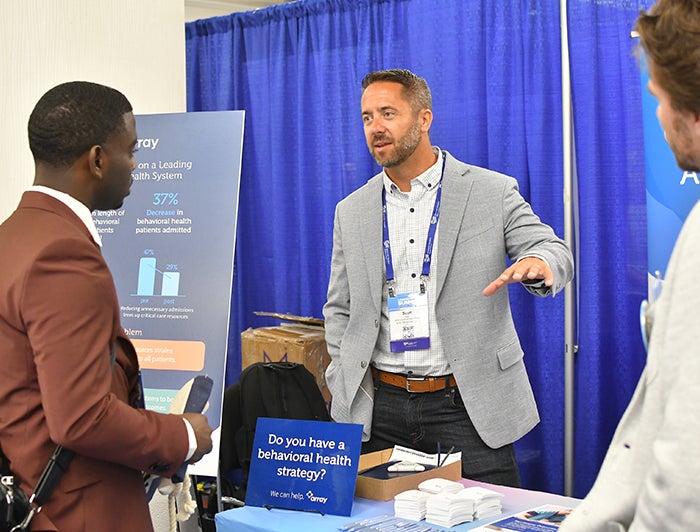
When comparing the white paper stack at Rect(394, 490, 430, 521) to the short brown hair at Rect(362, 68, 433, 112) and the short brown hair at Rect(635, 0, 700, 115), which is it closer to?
the short brown hair at Rect(635, 0, 700, 115)

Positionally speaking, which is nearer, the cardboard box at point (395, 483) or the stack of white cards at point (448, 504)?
the stack of white cards at point (448, 504)

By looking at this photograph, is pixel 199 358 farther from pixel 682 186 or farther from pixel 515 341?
pixel 682 186

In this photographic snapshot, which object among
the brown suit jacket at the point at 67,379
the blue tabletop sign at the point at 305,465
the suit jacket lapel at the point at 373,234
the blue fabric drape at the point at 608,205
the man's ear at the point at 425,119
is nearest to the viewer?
the brown suit jacket at the point at 67,379

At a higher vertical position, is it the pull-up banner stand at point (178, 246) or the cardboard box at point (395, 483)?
the pull-up banner stand at point (178, 246)

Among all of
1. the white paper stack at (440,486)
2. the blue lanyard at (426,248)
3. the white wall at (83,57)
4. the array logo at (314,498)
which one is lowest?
the array logo at (314,498)

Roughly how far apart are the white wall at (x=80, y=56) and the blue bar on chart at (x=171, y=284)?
0.77 meters

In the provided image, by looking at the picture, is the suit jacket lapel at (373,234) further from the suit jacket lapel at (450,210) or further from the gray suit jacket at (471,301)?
the suit jacket lapel at (450,210)

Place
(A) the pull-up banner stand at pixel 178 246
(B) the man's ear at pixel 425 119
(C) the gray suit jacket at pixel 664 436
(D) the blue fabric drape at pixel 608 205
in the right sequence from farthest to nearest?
(A) the pull-up banner stand at pixel 178 246 < (D) the blue fabric drape at pixel 608 205 < (B) the man's ear at pixel 425 119 < (C) the gray suit jacket at pixel 664 436

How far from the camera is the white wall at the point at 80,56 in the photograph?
3645 millimetres

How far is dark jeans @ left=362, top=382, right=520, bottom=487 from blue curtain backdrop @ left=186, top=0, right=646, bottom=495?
0.89 meters

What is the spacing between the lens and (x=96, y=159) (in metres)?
1.66

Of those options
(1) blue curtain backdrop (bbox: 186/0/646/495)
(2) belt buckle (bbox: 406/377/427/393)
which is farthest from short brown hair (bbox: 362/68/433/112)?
(2) belt buckle (bbox: 406/377/427/393)

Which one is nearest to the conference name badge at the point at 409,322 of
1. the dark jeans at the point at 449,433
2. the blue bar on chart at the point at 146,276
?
the dark jeans at the point at 449,433

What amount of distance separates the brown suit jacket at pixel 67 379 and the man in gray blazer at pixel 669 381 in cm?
85
